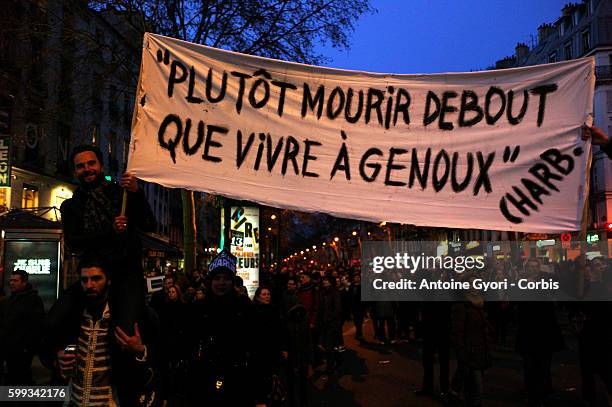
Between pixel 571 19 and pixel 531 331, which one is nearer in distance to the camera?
pixel 531 331

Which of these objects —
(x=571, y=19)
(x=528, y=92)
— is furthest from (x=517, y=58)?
(x=528, y=92)

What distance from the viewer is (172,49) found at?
4.99 meters

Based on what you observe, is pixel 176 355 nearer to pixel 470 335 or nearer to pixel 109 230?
pixel 109 230

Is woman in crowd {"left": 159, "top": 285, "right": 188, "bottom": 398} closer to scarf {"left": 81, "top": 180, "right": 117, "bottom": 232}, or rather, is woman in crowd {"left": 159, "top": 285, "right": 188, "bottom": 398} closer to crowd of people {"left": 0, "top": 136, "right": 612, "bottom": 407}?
crowd of people {"left": 0, "top": 136, "right": 612, "bottom": 407}

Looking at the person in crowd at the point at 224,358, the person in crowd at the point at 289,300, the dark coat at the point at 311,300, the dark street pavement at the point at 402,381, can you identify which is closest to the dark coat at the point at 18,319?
the person in crowd at the point at 289,300

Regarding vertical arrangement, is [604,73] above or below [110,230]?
above

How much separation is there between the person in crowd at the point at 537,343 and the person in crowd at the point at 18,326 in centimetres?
652

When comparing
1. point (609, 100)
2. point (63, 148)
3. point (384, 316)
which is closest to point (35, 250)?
point (384, 316)

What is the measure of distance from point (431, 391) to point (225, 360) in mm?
6515

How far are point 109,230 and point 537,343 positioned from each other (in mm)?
→ 6977

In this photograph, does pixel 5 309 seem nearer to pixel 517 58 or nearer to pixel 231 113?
pixel 231 113

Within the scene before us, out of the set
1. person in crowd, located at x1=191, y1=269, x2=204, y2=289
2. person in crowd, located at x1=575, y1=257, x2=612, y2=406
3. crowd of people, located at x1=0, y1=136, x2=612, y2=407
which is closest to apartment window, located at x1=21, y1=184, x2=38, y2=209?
person in crowd, located at x1=191, y1=269, x2=204, y2=289

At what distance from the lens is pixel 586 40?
55.3 m

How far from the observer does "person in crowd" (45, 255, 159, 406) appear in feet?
11.8
